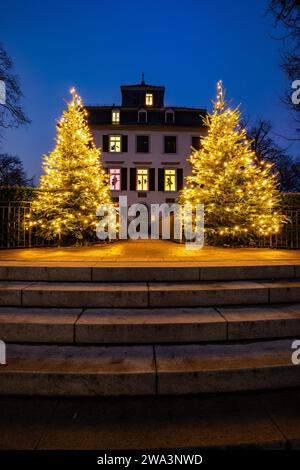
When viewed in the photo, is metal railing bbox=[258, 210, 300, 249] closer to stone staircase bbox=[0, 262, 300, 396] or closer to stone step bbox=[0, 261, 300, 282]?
stone staircase bbox=[0, 262, 300, 396]

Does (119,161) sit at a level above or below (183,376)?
above

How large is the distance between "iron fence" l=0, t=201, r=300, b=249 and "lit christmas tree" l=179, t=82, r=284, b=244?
396mm

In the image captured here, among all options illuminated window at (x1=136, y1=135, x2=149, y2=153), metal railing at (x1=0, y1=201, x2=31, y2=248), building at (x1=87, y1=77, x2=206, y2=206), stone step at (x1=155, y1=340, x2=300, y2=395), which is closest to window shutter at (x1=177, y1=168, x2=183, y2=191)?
building at (x1=87, y1=77, x2=206, y2=206)

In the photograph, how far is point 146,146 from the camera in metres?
31.9

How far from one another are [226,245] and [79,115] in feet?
23.5

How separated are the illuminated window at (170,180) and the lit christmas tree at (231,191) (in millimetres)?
21275

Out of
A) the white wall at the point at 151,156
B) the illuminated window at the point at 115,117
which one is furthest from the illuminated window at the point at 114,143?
the illuminated window at the point at 115,117

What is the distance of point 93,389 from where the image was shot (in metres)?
2.81

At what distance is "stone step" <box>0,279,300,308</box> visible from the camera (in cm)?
404

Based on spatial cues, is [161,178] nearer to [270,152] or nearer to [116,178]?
[116,178]

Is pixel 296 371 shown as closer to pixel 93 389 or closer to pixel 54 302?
pixel 93 389

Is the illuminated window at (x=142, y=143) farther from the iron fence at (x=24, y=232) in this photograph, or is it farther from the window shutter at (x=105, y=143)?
the iron fence at (x=24, y=232)
